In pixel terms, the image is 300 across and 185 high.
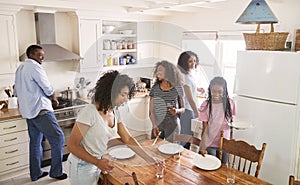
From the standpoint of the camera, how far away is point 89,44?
358 centimetres

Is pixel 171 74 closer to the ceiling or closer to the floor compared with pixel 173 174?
closer to the ceiling

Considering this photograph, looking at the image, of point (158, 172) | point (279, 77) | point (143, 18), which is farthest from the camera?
point (143, 18)

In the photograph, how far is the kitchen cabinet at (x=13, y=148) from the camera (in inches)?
112

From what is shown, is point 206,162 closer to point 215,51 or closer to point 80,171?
point 80,171

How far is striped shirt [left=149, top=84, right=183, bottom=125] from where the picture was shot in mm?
2408

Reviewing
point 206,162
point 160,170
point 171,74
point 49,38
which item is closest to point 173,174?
point 160,170

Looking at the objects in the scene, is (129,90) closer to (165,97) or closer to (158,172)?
(158,172)

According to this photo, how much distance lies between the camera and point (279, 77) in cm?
232

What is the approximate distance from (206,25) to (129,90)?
8.00 feet

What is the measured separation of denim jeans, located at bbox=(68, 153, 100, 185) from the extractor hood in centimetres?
188

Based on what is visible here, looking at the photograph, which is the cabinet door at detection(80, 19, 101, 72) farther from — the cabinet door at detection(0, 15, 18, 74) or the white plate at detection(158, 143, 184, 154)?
the white plate at detection(158, 143, 184, 154)

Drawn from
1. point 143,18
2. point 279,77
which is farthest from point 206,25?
point 279,77

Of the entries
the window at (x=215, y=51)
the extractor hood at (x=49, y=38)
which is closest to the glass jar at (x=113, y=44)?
the extractor hood at (x=49, y=38)

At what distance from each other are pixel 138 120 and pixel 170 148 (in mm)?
892
